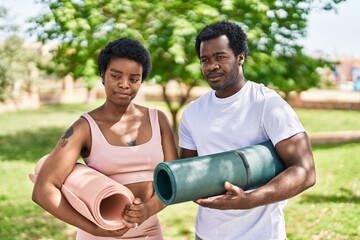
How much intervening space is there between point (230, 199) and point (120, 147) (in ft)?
2.27

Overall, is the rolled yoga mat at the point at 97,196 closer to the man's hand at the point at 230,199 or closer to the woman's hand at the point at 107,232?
the woman's hand at the point at 107,232

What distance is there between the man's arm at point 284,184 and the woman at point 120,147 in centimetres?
49

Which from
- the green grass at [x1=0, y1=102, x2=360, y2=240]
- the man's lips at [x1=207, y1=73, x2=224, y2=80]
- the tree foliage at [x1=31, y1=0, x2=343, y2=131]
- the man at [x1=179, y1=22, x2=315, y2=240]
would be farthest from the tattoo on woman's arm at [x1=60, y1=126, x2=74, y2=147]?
the tree foliage at [x1=31, y1=0, x2=343, y2=131]

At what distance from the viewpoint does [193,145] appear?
2396mm

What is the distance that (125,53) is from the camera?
7.50 feet

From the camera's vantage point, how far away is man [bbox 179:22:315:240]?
2010 mm

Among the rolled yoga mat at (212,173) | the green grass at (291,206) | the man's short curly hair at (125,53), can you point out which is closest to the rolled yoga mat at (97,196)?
the rolled yoga mat at (212,173)

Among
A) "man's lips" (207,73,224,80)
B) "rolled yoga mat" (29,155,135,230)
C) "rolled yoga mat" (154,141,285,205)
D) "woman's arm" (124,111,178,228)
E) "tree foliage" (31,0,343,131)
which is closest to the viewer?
"rolled yoga mat" (154,141,285,205)

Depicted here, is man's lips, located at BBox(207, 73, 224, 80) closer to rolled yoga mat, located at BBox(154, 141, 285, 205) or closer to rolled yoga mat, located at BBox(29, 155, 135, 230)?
rolled yoga mat, located at BBox(154, 141, 285, 205)

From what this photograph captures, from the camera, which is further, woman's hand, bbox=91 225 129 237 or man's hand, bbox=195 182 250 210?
woman's hand, bbox=91 225 129 237

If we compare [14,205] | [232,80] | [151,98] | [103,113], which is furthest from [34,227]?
[151,98]

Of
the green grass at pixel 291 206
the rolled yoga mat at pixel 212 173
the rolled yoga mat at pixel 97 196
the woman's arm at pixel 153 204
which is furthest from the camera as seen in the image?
the green grass at pixel 291 206

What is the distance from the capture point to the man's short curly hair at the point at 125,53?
7.52ft

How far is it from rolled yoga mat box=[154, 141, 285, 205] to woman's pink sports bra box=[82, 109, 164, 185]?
18.5 inches
